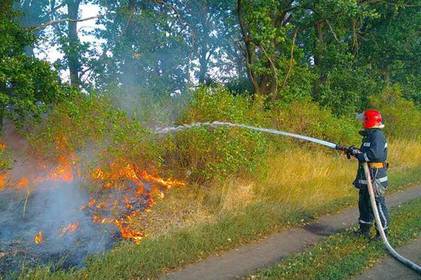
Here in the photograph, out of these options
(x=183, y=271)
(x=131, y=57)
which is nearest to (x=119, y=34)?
(x=131, y=57)

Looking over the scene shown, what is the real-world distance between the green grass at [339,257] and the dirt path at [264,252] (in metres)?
0.30

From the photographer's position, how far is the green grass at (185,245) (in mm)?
5457

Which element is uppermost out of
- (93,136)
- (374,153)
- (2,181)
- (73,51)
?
(73,51)

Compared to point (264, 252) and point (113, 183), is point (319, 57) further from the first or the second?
Result: point (264, 252)

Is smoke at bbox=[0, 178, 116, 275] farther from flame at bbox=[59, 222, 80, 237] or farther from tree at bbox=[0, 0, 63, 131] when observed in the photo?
tree at bbox=[0, 0, 63, 131]

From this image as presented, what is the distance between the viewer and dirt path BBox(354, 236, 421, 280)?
18.6ft

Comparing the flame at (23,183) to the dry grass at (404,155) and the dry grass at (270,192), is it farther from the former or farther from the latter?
the dry grass at (404,155)

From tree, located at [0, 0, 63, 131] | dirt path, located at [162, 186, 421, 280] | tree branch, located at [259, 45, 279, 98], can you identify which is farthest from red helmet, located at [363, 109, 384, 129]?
tree branch, located at [259, 45, 279, 98]

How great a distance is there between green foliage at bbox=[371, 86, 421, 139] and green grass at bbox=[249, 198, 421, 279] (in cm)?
1068

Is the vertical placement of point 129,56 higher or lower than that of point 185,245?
higher

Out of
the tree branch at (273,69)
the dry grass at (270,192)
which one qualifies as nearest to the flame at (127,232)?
the dry grass at (270,192)

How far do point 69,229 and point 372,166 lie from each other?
16.0ft

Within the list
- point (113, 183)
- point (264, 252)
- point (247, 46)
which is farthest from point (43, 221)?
point (247, 46)

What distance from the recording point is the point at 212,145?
8.99 metres
